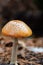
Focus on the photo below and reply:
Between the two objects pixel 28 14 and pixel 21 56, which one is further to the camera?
pixel 28 14

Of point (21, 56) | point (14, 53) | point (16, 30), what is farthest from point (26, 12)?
point (16, 30)

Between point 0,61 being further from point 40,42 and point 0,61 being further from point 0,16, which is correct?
point 0,16

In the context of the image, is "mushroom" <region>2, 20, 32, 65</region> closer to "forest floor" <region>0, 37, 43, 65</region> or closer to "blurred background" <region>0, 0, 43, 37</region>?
"forest floor" <region>0, 37, 43, 65</region>

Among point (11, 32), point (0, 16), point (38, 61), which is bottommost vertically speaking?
point (38, 61)

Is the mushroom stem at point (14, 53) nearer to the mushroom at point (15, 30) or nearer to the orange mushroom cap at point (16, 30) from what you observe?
the mushroom at point (15, 30)

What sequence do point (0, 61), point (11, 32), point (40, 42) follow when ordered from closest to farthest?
1. point (11, 32)
2. point (0, 61)
3. point (40, 42)

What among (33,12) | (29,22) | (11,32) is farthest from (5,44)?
(33,12)

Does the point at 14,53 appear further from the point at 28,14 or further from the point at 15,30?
the point at 28,14

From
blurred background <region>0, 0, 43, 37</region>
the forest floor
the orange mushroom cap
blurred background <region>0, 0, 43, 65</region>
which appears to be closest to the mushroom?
the orange mushroom cap

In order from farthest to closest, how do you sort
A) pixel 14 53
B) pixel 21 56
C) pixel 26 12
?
pixel 26 12, pixel 21 56, pixel 14 53
